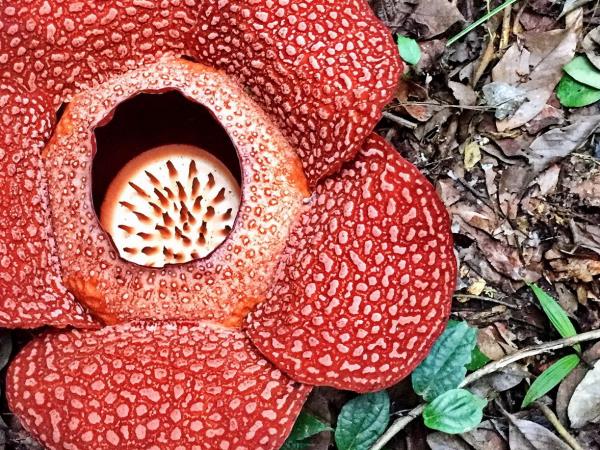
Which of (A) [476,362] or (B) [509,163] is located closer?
(A) [476,362]

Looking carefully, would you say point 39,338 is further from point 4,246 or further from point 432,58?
point 432,58

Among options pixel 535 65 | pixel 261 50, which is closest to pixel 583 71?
pixel 535 65

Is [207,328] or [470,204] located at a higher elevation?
[470,204]

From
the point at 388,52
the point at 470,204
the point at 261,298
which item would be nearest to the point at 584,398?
the point at 470,204

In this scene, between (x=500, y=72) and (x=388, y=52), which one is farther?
(x=500, y=72)

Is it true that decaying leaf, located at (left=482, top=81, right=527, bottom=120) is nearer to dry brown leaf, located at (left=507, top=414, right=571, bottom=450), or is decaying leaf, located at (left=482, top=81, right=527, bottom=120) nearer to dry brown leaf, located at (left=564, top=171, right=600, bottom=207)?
dry brown leaf, located at (left=564, top=171, right=600, bottom=207)

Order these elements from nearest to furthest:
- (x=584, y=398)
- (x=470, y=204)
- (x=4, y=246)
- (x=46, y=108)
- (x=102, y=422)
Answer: (x=102, y=422), (x=4, y=246), (x=46, y=108), (x=584, y=398), (x=470, y=204)

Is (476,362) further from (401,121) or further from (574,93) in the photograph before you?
(574,93)

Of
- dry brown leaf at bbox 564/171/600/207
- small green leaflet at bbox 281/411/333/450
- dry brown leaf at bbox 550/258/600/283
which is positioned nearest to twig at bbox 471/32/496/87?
dry brown leaf at bbox 564/171/600/207
